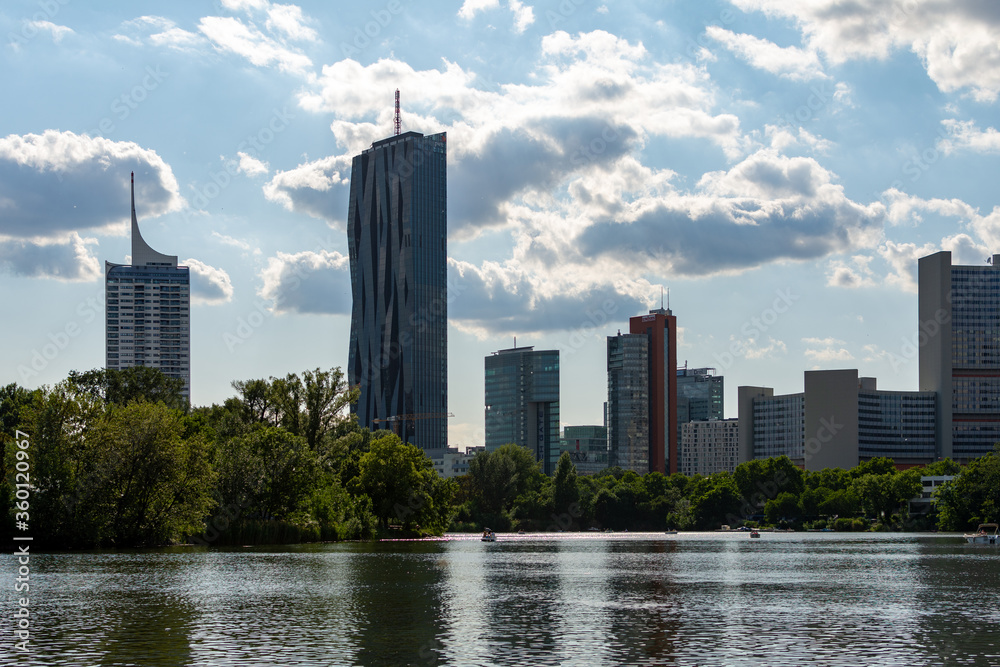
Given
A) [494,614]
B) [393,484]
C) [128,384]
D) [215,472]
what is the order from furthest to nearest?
[128,384]
[393,484]
[215,472]
[494,614]

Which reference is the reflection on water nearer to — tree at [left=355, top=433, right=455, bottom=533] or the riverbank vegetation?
the riverbank vegetation

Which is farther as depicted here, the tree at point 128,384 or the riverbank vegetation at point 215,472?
the tree at point 128,384

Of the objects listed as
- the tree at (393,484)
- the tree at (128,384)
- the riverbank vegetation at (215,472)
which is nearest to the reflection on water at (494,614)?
the riverbank vegetation at (215,472)

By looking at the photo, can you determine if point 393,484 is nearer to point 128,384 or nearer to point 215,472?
point 215,472

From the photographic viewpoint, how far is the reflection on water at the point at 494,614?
35.8 metres

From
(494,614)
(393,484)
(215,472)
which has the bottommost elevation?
(393,484)

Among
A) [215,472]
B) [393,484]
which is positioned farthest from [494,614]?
[393,484]

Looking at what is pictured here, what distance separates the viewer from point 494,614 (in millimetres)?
48312

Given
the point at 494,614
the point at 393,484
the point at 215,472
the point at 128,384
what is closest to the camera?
the point at 494,614

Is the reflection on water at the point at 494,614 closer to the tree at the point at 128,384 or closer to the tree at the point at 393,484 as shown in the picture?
the tree at the point at 393,484

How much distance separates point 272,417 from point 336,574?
249ft

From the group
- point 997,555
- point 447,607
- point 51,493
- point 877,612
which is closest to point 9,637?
point 447,607

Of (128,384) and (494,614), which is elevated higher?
(128,384)

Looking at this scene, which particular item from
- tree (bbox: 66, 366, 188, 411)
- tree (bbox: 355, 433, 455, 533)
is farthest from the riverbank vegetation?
tree (bbox: 66, 366, 188, 411)
